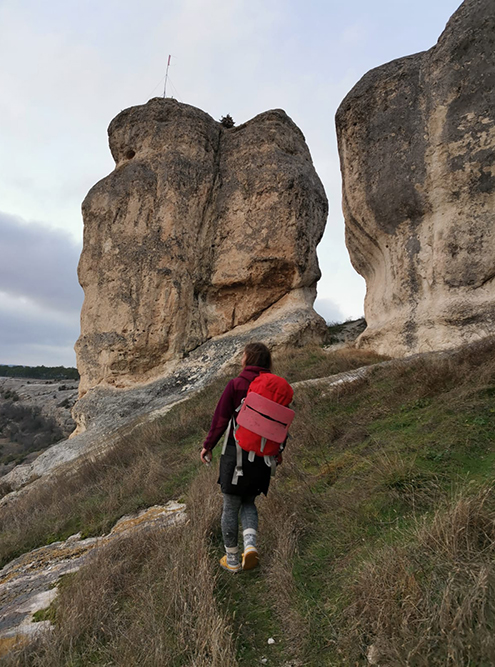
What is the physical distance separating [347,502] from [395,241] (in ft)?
23.8

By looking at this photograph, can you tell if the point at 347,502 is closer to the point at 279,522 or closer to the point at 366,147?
the point at 279,522

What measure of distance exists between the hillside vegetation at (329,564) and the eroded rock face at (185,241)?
7.15 metres

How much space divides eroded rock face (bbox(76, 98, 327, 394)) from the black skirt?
8815 millimetres

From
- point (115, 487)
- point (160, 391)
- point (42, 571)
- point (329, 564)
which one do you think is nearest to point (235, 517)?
point (329, 564)

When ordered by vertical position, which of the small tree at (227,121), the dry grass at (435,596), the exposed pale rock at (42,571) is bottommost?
the exposed pale rock at (42,571)

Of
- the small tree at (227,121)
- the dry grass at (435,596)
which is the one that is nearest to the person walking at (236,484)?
the dry grass at (435,596)

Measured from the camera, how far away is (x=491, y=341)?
5453 mm

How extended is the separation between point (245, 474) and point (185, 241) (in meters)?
10.0

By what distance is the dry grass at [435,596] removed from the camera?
1429 millimetres

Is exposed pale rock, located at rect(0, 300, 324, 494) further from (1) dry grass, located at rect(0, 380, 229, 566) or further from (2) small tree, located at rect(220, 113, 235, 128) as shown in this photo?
(2) small tree, located at rect(220, 113, 235, 128)

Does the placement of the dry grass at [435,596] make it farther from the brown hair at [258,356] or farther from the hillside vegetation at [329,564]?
the brown hair at [258,356]

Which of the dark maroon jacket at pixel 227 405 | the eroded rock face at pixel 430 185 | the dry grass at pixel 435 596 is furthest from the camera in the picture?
the eroded rock face at pixel 430 185

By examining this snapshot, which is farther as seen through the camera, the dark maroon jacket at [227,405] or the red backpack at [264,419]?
the dark maroon jacket at [227,405]

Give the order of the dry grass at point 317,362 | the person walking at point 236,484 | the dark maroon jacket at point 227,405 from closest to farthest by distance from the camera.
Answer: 1. the person walking at point 236,484
2. the dark maroon jacket at point 227,405
3. the dry grass at point 317,362
